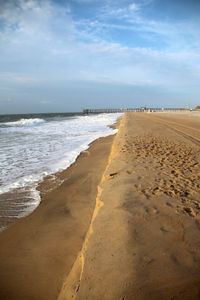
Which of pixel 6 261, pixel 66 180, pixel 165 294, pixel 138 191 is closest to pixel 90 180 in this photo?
pixel 66 180

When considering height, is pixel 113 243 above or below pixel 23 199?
above

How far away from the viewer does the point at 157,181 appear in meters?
6.43

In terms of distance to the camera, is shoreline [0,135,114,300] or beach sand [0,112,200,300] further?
shoreline [0,135,114,300]

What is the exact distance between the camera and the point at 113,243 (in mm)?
3896

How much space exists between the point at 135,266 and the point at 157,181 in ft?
10.8

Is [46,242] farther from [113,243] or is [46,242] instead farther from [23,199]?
[23,199]

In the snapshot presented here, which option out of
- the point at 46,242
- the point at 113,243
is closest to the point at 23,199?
the point at 46,242

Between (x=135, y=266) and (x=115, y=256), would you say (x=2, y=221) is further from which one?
(x=135, y=266)

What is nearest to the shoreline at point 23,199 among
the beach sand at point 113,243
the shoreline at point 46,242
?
the shoreline at point 46,242

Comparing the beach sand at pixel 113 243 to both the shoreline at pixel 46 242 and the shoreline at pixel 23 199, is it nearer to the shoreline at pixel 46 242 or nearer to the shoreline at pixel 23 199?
the shoreline at pixel 46 242

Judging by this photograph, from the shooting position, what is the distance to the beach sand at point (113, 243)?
3.10 m

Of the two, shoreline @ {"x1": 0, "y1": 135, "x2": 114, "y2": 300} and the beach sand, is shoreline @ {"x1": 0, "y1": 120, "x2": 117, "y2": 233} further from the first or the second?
the beach sand

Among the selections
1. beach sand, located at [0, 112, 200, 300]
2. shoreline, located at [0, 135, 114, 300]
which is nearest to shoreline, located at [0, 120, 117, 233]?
shoreline, located at [0, 135, 114, 300]

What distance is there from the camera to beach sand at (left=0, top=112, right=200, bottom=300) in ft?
10.2
